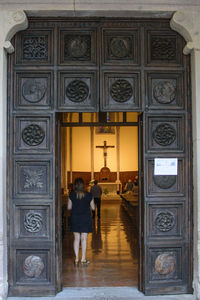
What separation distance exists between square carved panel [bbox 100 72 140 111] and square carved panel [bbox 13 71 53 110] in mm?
738

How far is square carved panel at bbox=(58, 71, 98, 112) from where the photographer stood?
482 centimetres

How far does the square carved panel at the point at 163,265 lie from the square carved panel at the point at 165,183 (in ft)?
2.43

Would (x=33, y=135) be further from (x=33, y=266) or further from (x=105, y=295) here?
(x=105, y=295)

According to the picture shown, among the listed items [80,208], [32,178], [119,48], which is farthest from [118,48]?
[80,208]

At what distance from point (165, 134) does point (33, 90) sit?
189 centimetres

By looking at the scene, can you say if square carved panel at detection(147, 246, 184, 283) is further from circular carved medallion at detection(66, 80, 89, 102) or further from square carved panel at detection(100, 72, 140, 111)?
circular carved medallion at detection(66, 80, 89, 102)

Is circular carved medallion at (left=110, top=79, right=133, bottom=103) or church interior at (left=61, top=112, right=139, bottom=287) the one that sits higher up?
circular carved medallion at (left=110, top=79, right=133, bottom=103)

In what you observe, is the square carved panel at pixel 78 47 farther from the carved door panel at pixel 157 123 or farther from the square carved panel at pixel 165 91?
the square carved panel at pixel 165 91

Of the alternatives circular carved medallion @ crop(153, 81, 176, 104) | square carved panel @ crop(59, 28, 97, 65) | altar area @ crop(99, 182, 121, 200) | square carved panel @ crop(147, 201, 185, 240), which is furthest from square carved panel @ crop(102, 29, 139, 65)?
altar area @ crop(99, 182, 121, 200)

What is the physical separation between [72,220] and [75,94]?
2.46 m

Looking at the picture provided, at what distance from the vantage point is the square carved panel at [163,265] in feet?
15.7

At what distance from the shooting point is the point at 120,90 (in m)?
4.88

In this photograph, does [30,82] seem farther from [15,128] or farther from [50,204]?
[50,204]

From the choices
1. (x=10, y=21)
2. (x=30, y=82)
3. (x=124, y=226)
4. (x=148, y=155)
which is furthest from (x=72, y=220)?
(x=124, y=226)
